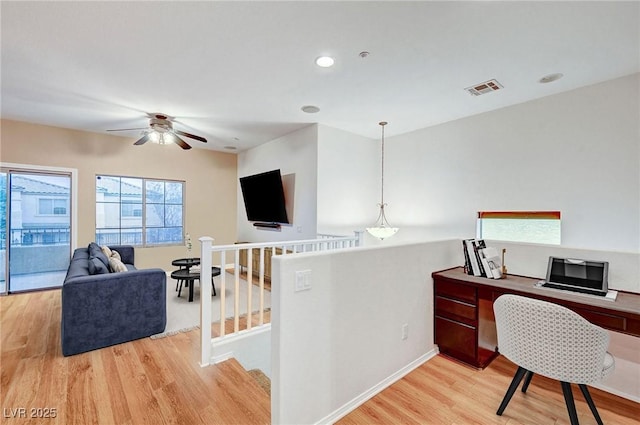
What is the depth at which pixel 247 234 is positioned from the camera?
6.57 metres

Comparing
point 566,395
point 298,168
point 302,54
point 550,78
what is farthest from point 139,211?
point 550,78

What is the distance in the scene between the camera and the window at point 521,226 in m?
3.35

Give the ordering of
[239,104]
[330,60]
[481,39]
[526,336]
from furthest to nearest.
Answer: [239,104] < [330,60] < [481,39] < [526,336]

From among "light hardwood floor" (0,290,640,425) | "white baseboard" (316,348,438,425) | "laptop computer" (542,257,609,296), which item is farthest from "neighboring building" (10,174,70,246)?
"laptop computer" (542,257,609,296)

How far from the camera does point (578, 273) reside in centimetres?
241

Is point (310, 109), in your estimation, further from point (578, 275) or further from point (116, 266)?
point (578, 275)

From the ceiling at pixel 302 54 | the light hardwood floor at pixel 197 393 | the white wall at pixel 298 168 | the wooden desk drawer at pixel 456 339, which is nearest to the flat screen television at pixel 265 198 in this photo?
the white wall at pixel 298 168

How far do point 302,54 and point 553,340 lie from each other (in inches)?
113

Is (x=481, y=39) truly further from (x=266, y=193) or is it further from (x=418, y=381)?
(x=266, y=193)

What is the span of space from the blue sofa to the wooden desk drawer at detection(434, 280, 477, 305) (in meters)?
2.95

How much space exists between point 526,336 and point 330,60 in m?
2.69

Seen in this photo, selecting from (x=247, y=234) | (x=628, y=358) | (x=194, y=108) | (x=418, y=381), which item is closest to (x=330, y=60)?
(x=194, y=108)

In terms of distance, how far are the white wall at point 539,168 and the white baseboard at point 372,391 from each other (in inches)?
49.8

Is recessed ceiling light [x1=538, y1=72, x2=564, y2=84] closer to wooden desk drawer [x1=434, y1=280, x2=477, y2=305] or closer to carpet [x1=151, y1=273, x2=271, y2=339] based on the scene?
wooden desk drawer [x1=434, y1=280, x2=477, y2=305]
